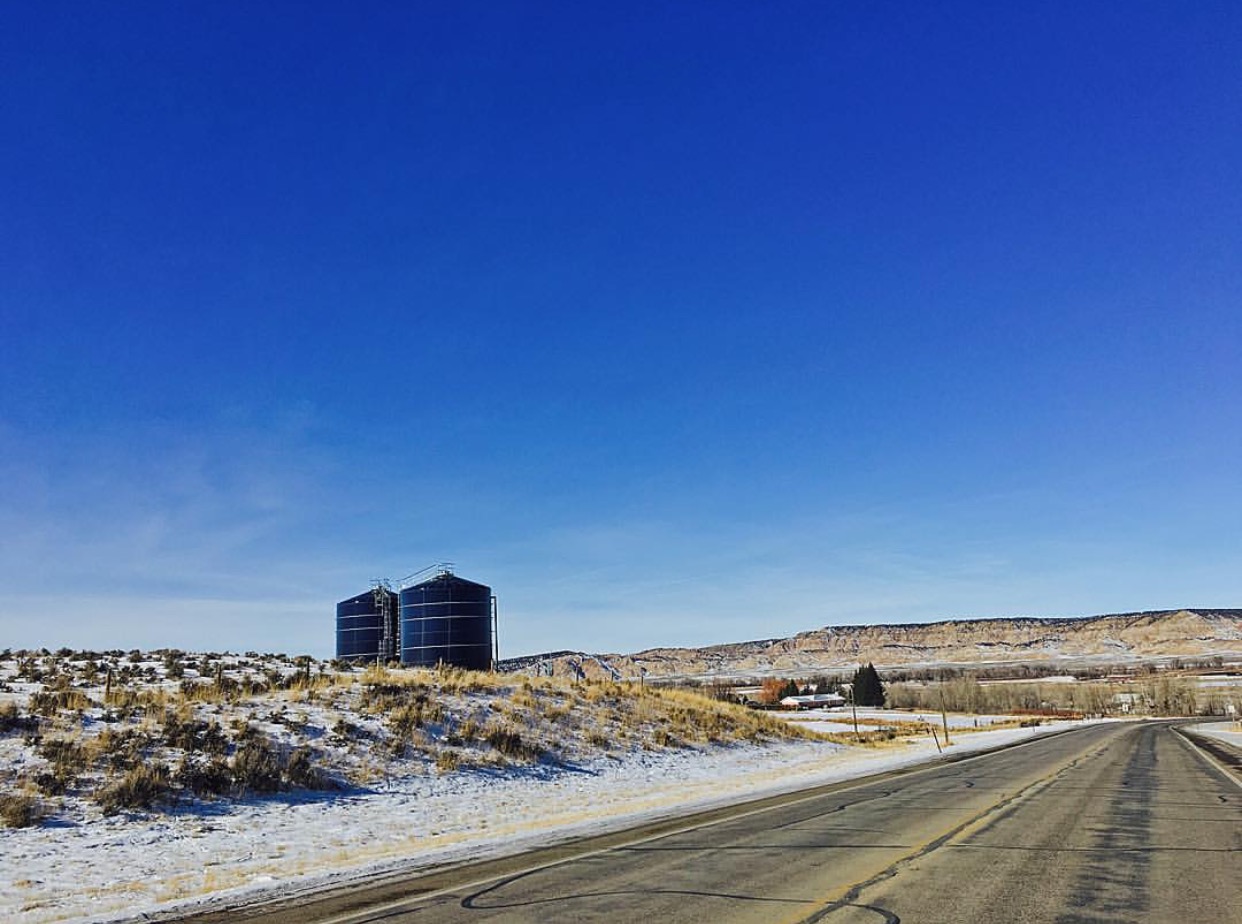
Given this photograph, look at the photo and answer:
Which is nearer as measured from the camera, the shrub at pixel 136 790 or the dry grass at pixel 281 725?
the shrub at pixel 136 790

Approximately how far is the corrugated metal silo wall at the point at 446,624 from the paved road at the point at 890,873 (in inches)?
1190

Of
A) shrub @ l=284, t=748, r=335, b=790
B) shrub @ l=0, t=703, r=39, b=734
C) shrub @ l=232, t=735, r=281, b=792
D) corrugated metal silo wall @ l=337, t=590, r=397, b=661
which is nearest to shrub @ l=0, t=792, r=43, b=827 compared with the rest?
shrub @ l=0, t=703, r=39, b=734

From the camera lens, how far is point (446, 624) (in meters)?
47.2

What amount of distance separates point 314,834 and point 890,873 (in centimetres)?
1059

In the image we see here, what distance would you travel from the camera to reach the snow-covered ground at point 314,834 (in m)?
11.6

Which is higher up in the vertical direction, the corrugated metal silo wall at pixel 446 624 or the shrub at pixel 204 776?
the corrugated metal silo wall at pixel 446 624

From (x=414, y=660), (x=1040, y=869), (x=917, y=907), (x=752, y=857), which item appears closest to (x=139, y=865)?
(x=752, y=857)

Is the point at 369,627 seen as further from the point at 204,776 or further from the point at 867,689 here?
the point at 867,689

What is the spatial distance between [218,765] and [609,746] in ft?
49.4

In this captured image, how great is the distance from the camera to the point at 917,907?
8.93 meters

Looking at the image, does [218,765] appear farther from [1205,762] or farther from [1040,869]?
[1205,762]

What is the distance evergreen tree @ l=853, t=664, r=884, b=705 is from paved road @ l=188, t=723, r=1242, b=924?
393ft

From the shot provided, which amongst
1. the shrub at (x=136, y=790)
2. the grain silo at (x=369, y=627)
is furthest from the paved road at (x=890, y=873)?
the grain silo at (x=369, y=627)

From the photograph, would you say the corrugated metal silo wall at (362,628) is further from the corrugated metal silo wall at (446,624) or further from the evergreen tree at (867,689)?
the evergreen tree at (867,689)
